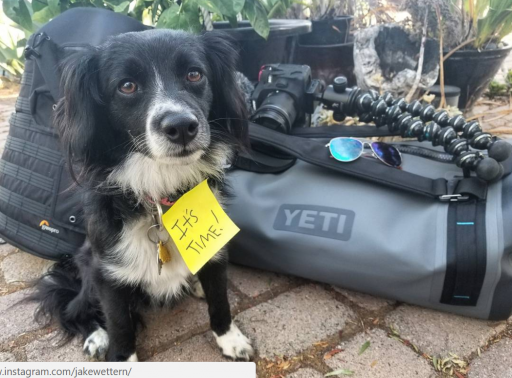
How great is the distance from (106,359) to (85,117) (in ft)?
2.95

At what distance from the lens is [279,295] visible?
6.29 ft

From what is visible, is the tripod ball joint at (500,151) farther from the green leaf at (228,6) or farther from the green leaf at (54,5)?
the green leaf at (54,5)

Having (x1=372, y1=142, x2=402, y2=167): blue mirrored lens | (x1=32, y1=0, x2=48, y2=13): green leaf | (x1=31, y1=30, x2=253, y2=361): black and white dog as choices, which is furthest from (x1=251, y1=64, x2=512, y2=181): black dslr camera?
(x1=32, y1=0, x2=48, y2=13): green leaf

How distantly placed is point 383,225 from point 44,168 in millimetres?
1485

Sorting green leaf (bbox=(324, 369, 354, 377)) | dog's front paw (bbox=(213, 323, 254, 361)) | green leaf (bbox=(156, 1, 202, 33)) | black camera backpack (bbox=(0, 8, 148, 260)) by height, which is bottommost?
dog's front paw (bbox=(213, 323, 254, 361))

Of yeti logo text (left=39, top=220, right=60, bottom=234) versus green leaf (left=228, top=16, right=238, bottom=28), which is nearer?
yeti logo text (left=39, top=220, right=60, bottom=234)

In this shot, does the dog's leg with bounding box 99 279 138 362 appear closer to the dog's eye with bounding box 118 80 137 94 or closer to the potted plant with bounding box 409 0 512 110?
the dog's eye with bounding box 118 80 137 94

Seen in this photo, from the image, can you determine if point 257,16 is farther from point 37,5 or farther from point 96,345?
point 96,345

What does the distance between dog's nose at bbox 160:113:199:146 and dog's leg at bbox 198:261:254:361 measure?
1.78 feet

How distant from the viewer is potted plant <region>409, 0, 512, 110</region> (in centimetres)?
322

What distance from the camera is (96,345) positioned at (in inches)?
65.0

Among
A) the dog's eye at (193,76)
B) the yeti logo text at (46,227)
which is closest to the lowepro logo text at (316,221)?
the dog's eye at (193,76)

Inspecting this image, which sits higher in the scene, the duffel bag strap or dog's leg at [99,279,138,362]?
the duffel bag strap

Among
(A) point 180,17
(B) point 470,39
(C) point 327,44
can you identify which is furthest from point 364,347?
(C) point 327,44
